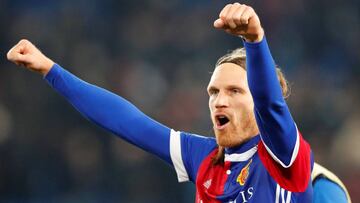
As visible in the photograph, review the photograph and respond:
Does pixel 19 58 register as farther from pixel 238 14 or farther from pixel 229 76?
pixel 238 14

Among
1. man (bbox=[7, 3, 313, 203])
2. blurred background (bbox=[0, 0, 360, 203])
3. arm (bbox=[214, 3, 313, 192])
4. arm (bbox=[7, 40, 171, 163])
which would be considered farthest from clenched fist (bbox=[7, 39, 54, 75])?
blurred background (bbox=[0, 0, 360, 203])

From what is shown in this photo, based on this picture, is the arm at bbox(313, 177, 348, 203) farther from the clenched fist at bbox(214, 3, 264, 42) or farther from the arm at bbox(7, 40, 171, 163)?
the clenched fist at bbox(214, 3, 264, 42)

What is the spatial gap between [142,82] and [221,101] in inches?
156

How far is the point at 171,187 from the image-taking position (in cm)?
603

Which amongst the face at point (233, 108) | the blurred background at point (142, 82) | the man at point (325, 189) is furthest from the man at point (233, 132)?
the blurred background at point (142, 82)

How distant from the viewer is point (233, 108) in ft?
8.89

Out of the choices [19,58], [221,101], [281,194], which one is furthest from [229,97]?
[19,58]

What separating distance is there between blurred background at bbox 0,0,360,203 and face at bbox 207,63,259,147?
10.5 feet

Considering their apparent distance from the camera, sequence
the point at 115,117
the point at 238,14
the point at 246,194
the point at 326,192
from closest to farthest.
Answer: the point at 238,14
the point at 246,194
the point at 115,117
the point at 326,192

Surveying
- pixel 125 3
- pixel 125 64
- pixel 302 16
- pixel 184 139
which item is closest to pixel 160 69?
pixel 125 64

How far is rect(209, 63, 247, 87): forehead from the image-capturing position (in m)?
2.70

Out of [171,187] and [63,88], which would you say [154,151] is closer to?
[63,88]

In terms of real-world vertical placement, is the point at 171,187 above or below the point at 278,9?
below

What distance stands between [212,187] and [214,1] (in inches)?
184
